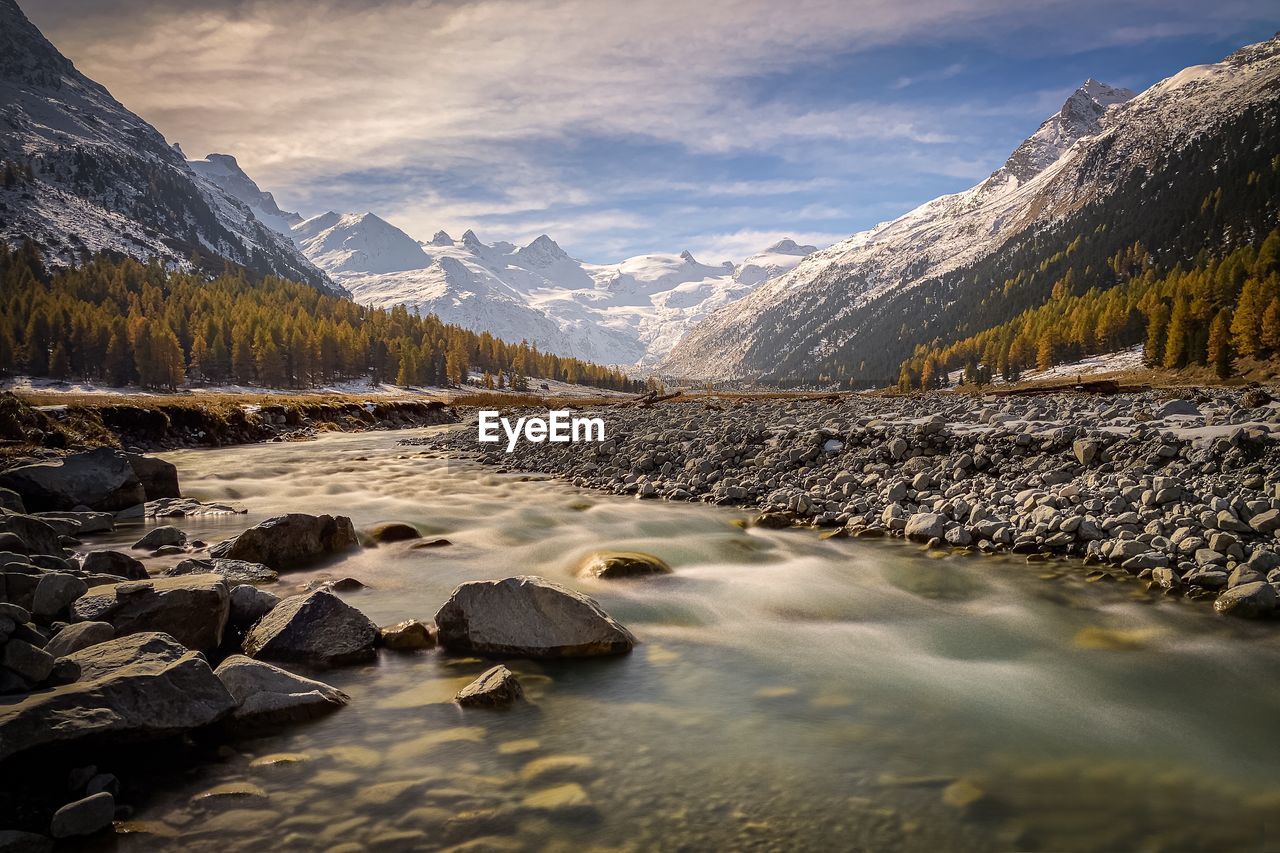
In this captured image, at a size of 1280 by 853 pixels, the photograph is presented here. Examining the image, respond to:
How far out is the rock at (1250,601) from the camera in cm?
1046

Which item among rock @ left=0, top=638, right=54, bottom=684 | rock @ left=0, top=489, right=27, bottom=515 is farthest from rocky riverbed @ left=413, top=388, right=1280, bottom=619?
rock @ left=0, top=489, right=27, bottom=515

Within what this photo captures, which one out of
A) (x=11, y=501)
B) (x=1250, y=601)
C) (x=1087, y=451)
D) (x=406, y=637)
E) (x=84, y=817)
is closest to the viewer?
(x=84, y=817)

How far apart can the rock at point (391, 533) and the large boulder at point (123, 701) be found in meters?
9.69

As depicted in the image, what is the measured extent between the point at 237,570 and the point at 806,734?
447 inches

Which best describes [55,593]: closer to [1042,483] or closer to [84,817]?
[84,817]

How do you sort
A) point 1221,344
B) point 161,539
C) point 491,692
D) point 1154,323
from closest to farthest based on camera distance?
point 491,692, point 161,539, point 1221,344, point 1154,323

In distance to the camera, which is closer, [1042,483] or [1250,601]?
[1250,601]

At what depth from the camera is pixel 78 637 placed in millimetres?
7566

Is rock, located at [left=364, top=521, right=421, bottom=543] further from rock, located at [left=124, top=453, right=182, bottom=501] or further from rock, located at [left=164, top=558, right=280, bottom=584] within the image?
rock, located at [left=124, top=453, right=182, bottom=501]

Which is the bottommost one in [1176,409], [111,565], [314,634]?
[314,634]

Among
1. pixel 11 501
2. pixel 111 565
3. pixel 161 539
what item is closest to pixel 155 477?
pixel 11 501

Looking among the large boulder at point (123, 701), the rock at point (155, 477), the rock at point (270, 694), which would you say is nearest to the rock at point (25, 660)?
the large boulder at point (123, 701)

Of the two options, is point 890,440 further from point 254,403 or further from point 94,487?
point 254,403

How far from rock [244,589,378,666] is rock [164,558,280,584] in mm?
3489
